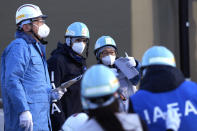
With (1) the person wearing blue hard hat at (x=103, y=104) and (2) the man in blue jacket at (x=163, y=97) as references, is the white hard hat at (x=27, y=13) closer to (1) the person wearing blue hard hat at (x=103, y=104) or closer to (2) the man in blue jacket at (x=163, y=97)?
(2) the man in blue jacket at (x=163, y=97)

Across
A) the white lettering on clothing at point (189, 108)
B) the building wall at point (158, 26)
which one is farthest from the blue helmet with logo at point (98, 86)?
the building wall at point (158, 26)

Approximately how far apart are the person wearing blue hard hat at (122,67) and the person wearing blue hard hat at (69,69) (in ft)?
0.86

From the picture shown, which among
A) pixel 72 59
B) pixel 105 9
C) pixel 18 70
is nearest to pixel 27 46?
pixel 18 70

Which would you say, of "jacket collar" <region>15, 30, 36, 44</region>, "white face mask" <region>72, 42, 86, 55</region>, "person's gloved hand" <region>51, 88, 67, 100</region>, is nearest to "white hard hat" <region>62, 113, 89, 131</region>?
"person's gloved hand" <region>51, 88, 67, 100</region>

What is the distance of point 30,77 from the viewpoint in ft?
14.1

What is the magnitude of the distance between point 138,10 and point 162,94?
194 inches

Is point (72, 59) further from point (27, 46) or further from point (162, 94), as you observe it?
point (162, 94)

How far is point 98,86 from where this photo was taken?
2.44m

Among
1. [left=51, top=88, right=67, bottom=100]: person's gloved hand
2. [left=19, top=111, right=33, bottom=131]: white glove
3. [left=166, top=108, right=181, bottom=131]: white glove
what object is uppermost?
[left=166, top=108, right=181, bottom=131]: white glove

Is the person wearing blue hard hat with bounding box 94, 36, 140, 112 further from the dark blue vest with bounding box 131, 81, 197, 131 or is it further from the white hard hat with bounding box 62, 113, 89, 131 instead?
the dark blue vest with bounding box 131, 81, 197, 131

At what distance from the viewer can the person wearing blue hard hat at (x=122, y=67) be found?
532 cm

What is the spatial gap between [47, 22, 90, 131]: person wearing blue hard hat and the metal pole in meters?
3.28

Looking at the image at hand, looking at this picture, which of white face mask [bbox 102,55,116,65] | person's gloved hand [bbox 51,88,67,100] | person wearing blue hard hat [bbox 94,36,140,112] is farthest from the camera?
white face mask [bbox 102,55,116,65]

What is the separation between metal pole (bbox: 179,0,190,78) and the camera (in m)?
8.27
